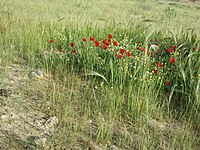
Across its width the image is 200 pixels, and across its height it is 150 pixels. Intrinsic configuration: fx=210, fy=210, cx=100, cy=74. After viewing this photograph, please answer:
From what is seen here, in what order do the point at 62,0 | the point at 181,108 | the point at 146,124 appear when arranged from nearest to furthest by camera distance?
the point at 146,124, the point at 181,108, the point at 62,0

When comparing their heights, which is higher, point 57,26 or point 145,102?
point 57,26

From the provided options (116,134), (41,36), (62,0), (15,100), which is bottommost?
(116,134)

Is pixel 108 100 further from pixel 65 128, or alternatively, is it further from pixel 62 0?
pixel 62 0

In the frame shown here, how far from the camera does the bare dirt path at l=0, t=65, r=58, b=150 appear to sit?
1.40 meters

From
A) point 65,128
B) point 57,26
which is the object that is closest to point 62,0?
point 57,26

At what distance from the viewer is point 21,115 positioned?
5.51 ft

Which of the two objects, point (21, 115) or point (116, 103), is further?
point (116, 103)

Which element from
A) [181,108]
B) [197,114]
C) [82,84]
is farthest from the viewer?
[82,84]

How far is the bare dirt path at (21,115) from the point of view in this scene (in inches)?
55.0

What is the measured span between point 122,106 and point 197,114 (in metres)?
0.64

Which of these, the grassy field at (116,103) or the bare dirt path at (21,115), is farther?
the grassy field at (116,103)

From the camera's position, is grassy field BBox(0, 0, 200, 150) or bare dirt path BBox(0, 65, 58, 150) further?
grassy field BBox(0, 0, 200, 150)

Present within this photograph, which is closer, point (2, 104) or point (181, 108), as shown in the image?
point (2, 104)

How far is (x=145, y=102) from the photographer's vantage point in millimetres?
1871
